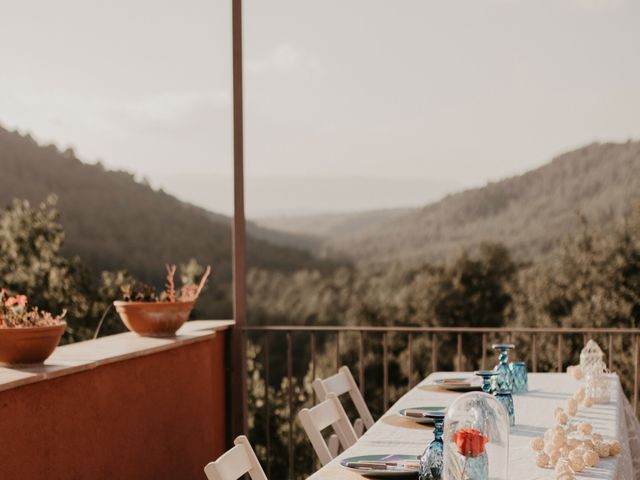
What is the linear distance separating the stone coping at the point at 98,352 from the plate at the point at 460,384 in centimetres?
115

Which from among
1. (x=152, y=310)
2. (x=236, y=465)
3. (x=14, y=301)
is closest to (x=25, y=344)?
(x=14, y=301)

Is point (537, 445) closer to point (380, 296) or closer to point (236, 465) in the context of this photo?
point (236, 465)

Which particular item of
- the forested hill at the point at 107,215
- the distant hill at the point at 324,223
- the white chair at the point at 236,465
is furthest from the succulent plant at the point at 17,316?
the distant hill at the point at 324,223

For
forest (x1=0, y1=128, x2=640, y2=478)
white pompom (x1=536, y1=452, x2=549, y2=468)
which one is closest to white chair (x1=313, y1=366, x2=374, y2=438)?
white pompom (x1=536, y1=452, x2=549, y2=468)

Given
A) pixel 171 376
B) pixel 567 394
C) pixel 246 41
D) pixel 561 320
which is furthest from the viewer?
pixel 246 41

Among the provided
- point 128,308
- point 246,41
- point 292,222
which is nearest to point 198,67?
point 246,41

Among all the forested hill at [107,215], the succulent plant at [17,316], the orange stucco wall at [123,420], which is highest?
the forested hill at [107,215]

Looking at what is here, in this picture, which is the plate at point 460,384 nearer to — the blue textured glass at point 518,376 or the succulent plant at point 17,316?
the blue textured glass at point 518,376

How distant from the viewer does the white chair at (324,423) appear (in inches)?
108

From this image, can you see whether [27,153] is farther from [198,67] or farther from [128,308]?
[128,308]

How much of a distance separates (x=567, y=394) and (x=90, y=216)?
52.0 feet

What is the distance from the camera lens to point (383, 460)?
2.31m

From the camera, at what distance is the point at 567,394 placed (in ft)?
11.0

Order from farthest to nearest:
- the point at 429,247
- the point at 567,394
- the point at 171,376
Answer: the point at 429,247 < the point at 171,376 < the point at 567,394
